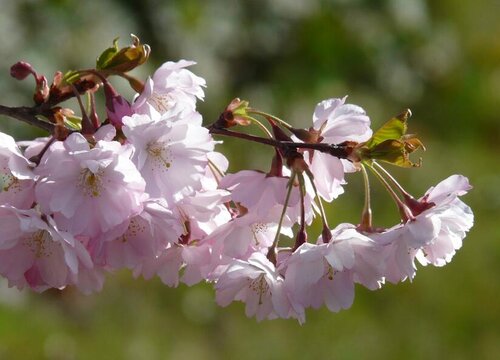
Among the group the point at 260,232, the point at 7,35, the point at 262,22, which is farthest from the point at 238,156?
the point at 260,232

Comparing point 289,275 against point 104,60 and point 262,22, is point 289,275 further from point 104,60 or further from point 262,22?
point 262,22

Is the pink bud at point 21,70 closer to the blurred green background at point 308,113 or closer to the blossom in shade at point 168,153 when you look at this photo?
the blossom in shade at point 168,153

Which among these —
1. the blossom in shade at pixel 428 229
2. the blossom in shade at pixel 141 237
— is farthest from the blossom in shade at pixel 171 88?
the blossom in shade at pixel 428 229

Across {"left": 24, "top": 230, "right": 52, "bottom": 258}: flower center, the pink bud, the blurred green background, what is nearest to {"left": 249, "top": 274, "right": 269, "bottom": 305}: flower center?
{"left": 24, "top": 230, "right": 52, "bottom": 258}: flower center

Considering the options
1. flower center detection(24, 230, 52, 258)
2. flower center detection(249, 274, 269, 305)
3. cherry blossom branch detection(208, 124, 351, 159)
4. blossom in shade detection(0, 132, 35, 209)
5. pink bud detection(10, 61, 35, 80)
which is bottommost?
flower center detection(249, 274, 269, 305)

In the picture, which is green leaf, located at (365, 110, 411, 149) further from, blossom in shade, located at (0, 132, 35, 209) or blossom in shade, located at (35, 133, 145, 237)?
Result: blossom in shade, located at (0, 132, 35, 209)

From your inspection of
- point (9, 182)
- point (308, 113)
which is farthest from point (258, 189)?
point (308, 113)

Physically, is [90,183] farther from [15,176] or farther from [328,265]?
[328,265]
